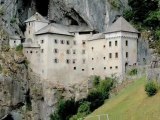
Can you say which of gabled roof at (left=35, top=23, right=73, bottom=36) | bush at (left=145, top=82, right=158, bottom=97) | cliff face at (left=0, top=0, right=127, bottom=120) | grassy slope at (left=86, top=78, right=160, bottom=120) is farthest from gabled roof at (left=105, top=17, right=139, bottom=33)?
bush at (left=145, top=82, right=158, bottom=97)

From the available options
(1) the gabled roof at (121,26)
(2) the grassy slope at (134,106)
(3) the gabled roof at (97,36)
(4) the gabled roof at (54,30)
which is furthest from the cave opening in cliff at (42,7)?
(2) the grassy slope at (134,106)

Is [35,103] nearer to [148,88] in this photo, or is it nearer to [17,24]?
[17,24]

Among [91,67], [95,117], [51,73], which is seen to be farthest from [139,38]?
[95,117]

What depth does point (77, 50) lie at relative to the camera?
104 m

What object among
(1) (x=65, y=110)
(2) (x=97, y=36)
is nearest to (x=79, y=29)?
(2) (x=97, y=36)

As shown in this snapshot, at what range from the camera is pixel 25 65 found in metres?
103

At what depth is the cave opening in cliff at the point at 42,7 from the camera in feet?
376

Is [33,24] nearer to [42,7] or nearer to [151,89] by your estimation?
[42,7]

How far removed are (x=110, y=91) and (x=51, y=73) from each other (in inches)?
524

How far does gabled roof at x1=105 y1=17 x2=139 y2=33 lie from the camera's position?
98.7m

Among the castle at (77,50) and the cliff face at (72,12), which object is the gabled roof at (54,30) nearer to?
the castle at (77,50)

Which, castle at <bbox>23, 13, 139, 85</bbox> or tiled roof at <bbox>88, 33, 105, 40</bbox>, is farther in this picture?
tiled roof at <bbox>88, 33, 105, 40</bbox>

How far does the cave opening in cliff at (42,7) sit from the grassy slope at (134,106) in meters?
39.7

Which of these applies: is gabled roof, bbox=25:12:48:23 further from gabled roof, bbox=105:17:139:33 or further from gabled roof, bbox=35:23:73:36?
gabled roof, bbox=105:17:139:33
